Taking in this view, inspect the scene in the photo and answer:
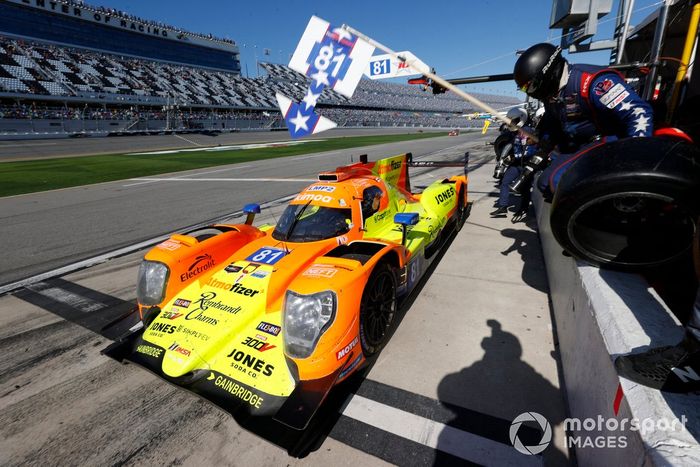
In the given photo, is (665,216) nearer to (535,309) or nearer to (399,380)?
(535,309)

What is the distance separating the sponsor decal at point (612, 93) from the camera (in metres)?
2.52

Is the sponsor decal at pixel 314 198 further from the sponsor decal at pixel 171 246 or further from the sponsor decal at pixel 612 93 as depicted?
the sponsor decal at pixel 612 93


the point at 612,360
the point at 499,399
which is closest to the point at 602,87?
the point at 612,360

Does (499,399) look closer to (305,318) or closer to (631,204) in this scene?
(305,318)

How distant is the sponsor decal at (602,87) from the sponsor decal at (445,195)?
8.90 ft

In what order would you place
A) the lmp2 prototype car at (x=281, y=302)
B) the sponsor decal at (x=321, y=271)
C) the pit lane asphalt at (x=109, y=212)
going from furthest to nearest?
the pit lane asphalt at (x=109, y=212) < the sponsor decal at (x=321, y=271) < the lmp2 prototype car at (x=281, y=302)

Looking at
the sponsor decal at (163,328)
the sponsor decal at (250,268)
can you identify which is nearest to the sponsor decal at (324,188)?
the sponsor decal at (250,268)

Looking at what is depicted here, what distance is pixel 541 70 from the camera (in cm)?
297

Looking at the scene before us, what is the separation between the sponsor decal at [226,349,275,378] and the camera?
238 centimetres

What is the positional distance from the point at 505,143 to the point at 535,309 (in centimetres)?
602

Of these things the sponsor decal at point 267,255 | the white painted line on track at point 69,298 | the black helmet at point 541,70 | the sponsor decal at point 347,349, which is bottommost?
the white painted line on track at point 69,298

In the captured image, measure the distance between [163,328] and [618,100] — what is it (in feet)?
13.1

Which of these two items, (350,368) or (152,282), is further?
(152,282)

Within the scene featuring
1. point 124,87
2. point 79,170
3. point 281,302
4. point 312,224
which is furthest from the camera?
point 124,87
